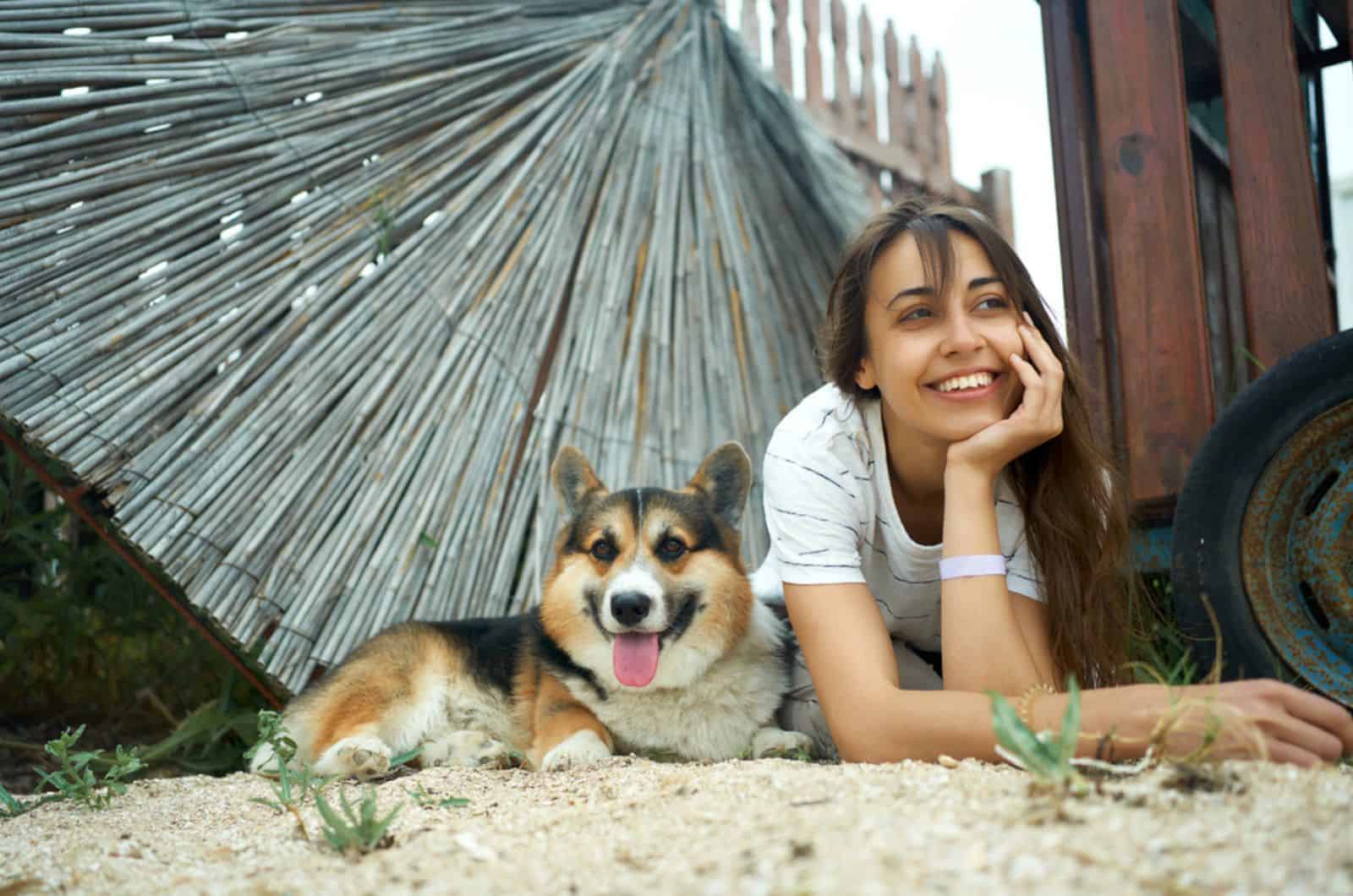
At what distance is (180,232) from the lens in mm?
3125

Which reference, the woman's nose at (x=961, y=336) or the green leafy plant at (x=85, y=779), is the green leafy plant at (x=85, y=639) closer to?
the green leafy plant at (x=85, y=779)

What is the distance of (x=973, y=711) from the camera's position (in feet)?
5.81

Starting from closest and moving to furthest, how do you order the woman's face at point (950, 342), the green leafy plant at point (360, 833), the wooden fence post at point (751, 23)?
the green leafy plant at point (360, 833), the woman's face at point (950, 342), the wooden fence post at point (751, 23)

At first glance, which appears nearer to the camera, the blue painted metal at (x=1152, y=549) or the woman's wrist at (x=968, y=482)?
the woman's wrist at (x=968, y=482)

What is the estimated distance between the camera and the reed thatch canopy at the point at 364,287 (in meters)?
2.93

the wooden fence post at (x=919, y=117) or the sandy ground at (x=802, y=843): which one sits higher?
the wooden fence post at (x=919, y=117)

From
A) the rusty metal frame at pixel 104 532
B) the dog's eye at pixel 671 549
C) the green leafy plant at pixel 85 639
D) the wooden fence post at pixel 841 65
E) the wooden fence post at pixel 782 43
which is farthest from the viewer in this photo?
the wooden fence post at pixel 841 65

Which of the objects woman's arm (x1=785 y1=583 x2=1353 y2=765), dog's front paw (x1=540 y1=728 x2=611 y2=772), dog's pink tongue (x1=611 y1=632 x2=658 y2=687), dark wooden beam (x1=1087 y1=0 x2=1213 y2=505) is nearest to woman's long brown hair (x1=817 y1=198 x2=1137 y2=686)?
dark wooden beam (x1=1087 y1=0 x2=1213 y2=505)

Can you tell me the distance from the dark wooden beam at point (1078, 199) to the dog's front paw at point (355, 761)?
2.09m

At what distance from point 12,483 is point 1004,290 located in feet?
10.9

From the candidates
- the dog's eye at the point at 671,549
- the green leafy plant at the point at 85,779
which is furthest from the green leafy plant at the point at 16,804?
the dog's eye at the point at 671,549

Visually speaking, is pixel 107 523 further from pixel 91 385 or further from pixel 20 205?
pixel 20 205

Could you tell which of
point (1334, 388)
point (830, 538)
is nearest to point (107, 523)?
point (830, 538)

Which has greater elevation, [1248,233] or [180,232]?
[180,232]
